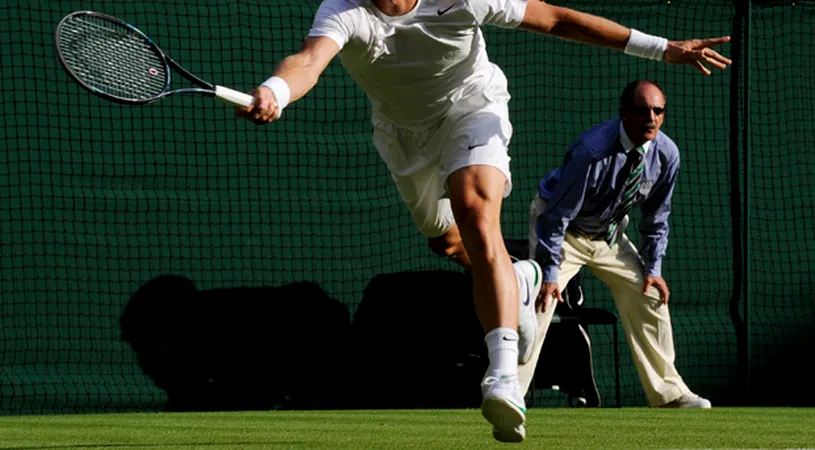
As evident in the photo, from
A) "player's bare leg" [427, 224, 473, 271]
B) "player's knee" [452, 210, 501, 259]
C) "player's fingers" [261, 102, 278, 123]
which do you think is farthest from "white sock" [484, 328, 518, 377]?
"player's bare leg" [427, 224, 473, 271]

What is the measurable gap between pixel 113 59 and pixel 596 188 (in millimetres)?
3414

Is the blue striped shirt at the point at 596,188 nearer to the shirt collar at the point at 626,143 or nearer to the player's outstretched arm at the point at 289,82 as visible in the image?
the shirt collar at the point at 626,143

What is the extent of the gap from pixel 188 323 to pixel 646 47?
355 cm

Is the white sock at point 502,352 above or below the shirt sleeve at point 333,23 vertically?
below

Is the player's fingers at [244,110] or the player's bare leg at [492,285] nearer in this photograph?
the player's fingers at [244,110]

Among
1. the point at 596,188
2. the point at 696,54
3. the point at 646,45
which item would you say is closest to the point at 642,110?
the point at 596,188

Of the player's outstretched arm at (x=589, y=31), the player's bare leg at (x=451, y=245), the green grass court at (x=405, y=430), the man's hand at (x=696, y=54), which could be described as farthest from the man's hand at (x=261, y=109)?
the player's bare leg at (x=451, y=245)

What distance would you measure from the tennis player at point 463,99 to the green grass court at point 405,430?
0.47 meters

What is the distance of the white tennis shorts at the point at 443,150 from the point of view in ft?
15.2

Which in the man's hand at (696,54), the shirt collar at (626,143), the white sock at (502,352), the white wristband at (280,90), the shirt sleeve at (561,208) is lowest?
the shirt sleeve at (561,208)

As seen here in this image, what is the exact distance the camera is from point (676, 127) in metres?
8.73

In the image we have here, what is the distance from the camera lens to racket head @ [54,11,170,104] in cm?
385

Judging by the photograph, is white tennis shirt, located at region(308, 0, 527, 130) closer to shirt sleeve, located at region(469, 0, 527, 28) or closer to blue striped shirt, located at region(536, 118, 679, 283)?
shirt sleeve, located at region(469, 0, 527, 28)

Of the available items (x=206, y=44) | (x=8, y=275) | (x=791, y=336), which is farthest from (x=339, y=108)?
(x=791, y=336)
